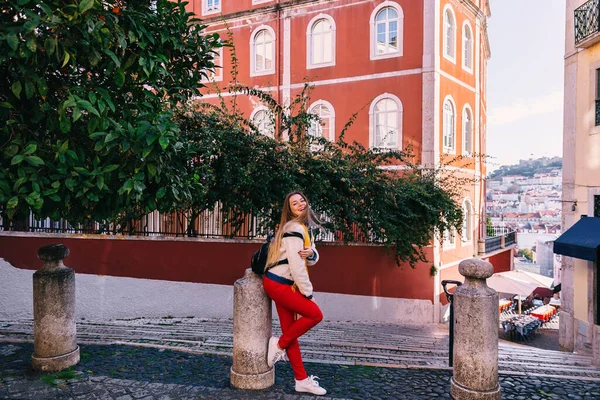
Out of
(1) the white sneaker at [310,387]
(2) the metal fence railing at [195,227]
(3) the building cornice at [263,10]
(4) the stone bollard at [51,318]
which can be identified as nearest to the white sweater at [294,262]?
(1) the white sneaker at [310,387]

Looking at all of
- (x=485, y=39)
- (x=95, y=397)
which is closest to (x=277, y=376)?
(x=95, y=397)

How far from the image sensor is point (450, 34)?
15031 mm

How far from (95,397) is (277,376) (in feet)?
5.85

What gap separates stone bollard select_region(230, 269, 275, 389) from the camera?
4367mm

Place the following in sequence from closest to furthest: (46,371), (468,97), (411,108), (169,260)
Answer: (46,371) < (169,260) < (411,108) < (468,97)

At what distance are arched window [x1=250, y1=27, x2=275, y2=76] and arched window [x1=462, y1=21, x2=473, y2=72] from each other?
272 inches

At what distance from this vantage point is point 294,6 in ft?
52.3

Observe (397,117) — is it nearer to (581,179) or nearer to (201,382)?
(581,179)

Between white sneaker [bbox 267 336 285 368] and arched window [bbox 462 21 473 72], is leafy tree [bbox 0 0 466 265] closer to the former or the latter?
white sneaker [bbox 267 336 285 368]

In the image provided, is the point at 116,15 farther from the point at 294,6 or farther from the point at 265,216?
the point at 294,6

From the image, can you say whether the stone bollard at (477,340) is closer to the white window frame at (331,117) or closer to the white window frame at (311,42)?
the white window frame at (331,117)

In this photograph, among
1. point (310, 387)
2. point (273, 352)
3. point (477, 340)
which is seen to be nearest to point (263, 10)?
point (273, 352)

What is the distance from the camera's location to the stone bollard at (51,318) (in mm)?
4820

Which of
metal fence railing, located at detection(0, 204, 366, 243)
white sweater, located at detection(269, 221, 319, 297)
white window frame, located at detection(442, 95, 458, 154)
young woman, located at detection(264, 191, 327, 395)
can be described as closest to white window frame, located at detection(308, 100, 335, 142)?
white window frame, located at detection(442, 95, 458, 154)
